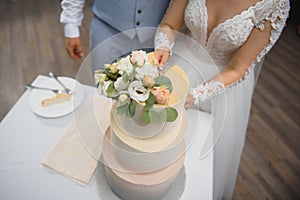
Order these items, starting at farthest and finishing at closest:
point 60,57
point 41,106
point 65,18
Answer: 1. point 60,57
2. point 65,18
3. point 41,106

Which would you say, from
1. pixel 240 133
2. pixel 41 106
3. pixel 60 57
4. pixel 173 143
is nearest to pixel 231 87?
pixel 240 133

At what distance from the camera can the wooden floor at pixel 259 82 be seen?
5.94ft

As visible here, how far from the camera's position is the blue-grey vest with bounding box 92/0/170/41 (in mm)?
1341

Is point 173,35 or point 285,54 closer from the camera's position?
point 173,35

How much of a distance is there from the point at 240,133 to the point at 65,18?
3.34ft

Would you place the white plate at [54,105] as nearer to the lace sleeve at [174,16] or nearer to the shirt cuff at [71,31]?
the shirt cuff at [71,31]

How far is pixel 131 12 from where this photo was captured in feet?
4.46

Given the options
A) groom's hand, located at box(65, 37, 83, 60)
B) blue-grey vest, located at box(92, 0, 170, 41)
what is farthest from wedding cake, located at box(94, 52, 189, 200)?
groom's hand, located at box(65, 37, 83, 60)

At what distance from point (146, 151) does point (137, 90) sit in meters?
0.17

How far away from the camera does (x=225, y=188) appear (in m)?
1.51

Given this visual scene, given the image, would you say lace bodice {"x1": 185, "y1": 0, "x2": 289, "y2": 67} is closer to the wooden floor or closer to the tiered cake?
the tiered cake

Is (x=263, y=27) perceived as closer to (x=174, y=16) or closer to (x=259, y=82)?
(x=174, y=16)

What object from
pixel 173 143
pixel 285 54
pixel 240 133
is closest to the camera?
pixel 173 143

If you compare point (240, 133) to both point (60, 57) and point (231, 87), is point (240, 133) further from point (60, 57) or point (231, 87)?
point (60, 57)
